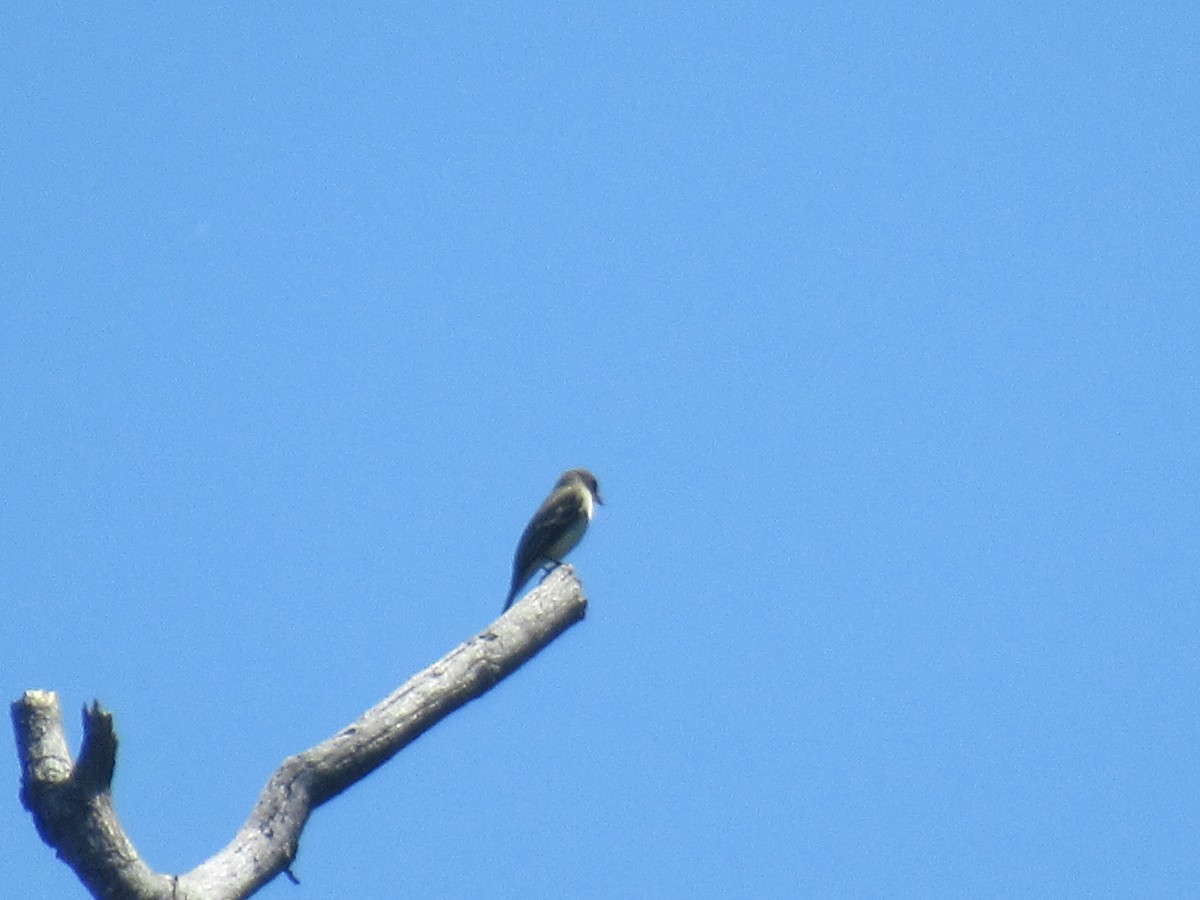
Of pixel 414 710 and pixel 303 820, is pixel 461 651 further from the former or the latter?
pixel 303 820

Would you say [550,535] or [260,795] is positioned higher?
[550,535]

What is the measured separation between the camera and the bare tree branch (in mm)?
5414

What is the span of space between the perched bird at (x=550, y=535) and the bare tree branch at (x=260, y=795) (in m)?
6.69

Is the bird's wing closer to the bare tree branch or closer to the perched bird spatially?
the perched bird

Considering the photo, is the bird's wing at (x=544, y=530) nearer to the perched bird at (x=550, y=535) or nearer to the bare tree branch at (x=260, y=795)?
the perched bird at (x=550, y=535)

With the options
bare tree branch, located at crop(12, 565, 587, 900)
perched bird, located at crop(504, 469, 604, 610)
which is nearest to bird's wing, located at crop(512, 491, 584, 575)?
perched bird, located at crop(504, 469, 604, 610)

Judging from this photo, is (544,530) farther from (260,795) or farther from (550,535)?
(260,795)

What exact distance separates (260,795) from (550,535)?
774cm

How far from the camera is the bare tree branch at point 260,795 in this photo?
5414 mm

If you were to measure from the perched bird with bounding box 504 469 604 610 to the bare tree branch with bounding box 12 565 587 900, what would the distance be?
22.0 feet

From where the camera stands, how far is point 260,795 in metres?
5.95

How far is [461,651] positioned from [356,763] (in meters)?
0.72

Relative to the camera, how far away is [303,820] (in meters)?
5.97

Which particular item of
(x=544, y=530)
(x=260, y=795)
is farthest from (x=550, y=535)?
(x=260, y=795)
